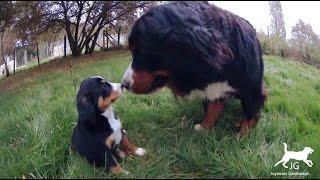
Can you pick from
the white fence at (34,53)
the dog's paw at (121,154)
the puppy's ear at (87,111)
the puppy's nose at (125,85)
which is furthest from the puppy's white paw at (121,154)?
the white fence at (34,53)

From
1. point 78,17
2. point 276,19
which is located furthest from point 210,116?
point 78,17

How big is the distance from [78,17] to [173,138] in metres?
4.43

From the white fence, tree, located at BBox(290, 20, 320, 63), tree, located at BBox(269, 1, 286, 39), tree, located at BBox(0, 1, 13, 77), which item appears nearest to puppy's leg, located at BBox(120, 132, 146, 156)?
tree, located at BBox(290, 20, 320, 63)

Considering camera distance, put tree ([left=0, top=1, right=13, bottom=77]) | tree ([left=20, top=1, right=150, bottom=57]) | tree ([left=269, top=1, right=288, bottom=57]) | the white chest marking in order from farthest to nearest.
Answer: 1. tree ([left=20, top=1, right=150, bottom=57])
2. tree ([left=0, top=1, right=13, bottom=77])
3. tree ([left=269, top=1, right=288, bottom=57])
4. the white chest marking

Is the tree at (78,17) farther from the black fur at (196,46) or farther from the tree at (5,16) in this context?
the black fur at (196,46)

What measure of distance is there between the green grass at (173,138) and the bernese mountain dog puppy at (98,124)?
0.09 metres

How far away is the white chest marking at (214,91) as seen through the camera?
2.74m

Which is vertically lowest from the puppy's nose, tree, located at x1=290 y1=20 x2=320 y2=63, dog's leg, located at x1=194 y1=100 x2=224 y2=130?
dog's leg, located at x1=194 y1=100 x2=224 y2=130

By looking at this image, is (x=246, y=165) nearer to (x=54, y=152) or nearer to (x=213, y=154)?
(x=213, y=154)

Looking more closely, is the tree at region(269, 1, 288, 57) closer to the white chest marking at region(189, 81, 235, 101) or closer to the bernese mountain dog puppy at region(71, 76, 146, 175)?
the white chest marking at region(189, 81, 235, 101)

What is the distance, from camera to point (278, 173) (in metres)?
2.54

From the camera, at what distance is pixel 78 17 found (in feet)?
22.5

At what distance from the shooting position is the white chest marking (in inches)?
108

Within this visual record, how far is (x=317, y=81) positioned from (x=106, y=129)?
3.13m
